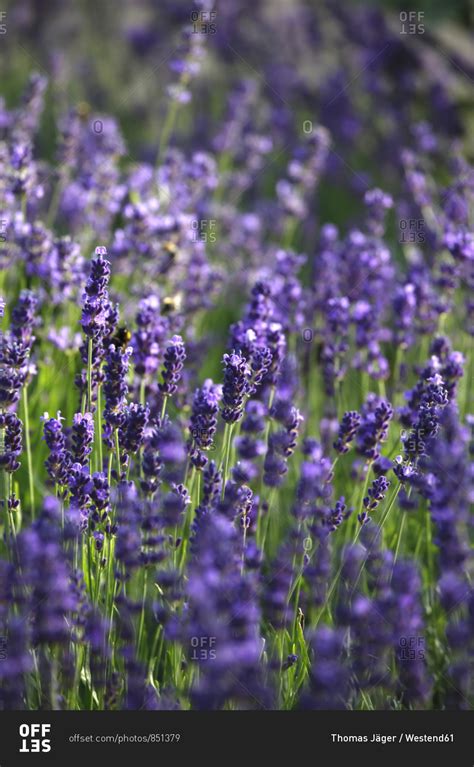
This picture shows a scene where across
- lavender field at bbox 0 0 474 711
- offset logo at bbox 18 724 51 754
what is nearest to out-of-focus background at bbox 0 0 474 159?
lavender field at bbox 0 0 474 711

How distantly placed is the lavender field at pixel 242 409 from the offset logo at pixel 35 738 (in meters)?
0.11

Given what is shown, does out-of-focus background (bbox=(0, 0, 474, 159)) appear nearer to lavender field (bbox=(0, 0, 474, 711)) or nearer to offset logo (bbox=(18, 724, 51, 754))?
lavender field (bbox=(0, 0, 474, 711))

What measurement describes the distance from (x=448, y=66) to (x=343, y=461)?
4131 mm

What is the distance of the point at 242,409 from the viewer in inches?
97.0

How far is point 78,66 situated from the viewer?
756 cm

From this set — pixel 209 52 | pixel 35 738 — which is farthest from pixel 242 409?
pixel 209 52

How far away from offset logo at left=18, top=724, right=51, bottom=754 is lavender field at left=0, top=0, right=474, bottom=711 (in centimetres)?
11

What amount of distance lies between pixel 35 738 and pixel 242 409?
3.05 feet

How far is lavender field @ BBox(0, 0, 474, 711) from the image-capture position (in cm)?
202

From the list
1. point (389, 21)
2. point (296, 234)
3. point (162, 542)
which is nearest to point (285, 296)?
point (162, 542)

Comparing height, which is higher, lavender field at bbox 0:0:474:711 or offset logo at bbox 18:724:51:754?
lavender field at bbox 0:0:474:711

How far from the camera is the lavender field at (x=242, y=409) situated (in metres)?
2.02

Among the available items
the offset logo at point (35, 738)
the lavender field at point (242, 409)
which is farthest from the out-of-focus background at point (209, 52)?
the offset logo at point (35, 738)

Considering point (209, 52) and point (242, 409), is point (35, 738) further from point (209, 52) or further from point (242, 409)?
point (209, 52)
